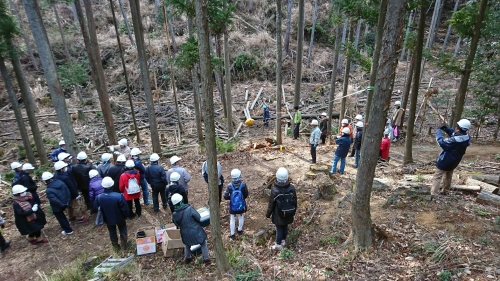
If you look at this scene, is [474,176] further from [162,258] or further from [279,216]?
[162,258]

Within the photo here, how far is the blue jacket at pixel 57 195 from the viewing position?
279 inches

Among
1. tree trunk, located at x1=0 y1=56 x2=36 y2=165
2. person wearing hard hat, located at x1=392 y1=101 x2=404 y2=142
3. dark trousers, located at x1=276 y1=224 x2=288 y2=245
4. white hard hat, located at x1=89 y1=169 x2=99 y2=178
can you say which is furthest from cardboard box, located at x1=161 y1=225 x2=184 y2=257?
person wearing hard hat, located at x1=392 y1=101 x2=404 y2=142

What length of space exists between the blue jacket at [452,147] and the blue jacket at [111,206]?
748cm

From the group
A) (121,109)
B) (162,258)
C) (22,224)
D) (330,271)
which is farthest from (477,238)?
(121,109)

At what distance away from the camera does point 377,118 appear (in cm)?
462

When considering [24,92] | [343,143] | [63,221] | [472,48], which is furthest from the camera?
[24,92]

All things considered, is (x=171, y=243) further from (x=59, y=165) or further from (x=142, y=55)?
(x=142, y=55)

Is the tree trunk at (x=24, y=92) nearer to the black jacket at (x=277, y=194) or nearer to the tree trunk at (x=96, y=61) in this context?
the tree trunk at (x=96, y=61)

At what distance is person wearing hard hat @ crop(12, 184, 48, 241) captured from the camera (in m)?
6.77

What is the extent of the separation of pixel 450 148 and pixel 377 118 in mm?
3232

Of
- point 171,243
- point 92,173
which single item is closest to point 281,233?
point 171,243

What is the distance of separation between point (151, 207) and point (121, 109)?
15966 mm

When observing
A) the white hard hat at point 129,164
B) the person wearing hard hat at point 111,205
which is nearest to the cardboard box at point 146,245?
the person wearing hard hat at point 111,205

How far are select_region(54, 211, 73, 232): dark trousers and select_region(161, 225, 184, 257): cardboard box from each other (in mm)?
2927
